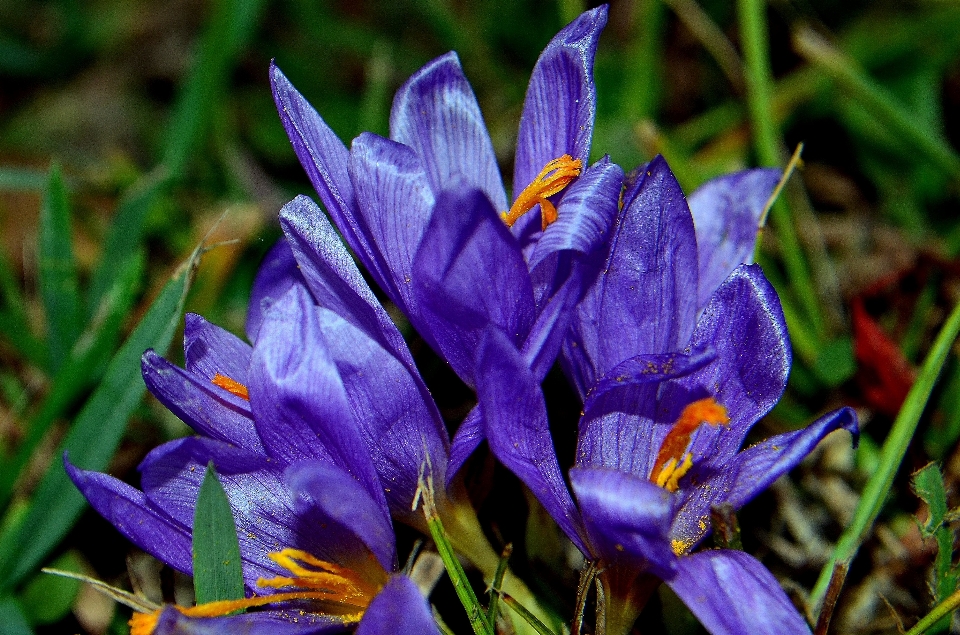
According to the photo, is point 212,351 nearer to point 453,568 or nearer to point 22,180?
point 453,568

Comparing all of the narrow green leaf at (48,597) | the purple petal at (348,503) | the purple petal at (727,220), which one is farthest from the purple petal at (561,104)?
the narrow green leaf at (48,597)

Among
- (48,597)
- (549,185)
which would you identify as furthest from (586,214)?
(48,597)

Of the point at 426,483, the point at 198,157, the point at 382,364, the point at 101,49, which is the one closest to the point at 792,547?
the point at 426,483

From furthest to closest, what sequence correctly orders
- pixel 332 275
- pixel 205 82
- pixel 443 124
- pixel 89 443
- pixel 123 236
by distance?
1. pixel 205 82
2. pixel 123 236
3. pixel 89 443
4. pixel 443 124
5. pixel 332 275

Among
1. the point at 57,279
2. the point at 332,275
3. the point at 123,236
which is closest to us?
the point at 332,275

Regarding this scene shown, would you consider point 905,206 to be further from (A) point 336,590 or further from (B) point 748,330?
(A) point 336,590

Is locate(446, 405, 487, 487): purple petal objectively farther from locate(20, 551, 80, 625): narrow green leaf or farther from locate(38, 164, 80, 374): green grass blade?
locate(38, 164, 80, 374): green grass blade

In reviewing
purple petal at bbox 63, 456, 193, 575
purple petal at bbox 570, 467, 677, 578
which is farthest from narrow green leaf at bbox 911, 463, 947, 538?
purple petal at bbox 63, 456, 193, 575

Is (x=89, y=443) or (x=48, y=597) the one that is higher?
(x=89, y=443)

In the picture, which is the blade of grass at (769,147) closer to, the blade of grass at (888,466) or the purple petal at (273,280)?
the blade of grass at (888,466)
